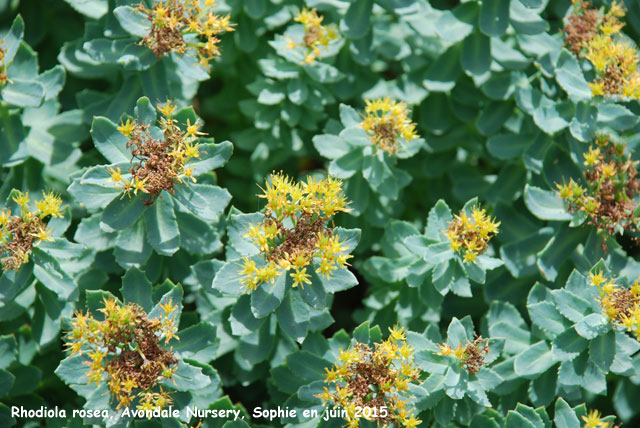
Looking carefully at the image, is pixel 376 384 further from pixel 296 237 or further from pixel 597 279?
pixel 597 279

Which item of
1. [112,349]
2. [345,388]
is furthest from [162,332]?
[345,388]

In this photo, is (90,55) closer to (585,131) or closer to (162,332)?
(162,332)

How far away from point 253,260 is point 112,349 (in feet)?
2.02

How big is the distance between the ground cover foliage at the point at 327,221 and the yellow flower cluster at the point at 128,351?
1 centimetres

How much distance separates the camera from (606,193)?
272 centimetres

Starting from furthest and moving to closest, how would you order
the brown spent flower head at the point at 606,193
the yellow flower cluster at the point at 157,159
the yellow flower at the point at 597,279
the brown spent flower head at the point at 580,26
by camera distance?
1. the brown spent flower head at the point at 580,26
2. the brown spent flower head at the point at 606,193
3. the yellow flower at the point at 597,279
4. the yellow flower cluster at the point at 157,159

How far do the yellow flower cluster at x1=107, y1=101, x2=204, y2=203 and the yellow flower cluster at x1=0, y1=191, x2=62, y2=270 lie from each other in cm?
34

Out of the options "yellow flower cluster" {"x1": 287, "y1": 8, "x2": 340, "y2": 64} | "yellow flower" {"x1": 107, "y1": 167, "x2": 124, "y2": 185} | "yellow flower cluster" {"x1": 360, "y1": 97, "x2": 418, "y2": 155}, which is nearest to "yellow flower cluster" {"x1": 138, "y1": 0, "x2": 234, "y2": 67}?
"yellow flower cluster" {"x1": 287, "y1": 8, "x2": 340, "y2": 64}

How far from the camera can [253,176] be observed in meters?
3.52

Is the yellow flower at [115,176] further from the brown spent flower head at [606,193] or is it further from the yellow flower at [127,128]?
the brown spent flower head at [606,193]

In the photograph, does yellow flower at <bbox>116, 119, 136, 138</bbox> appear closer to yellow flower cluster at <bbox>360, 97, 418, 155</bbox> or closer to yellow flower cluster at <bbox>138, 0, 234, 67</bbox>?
yellow flower cluster at <bbox>138, 0, 234, 67</bbox>

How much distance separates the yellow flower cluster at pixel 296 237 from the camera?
2275 mm

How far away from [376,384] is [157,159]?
122cm

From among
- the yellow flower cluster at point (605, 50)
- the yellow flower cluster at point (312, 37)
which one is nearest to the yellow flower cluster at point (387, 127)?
the yellow flower cluster at point (312, 37)
